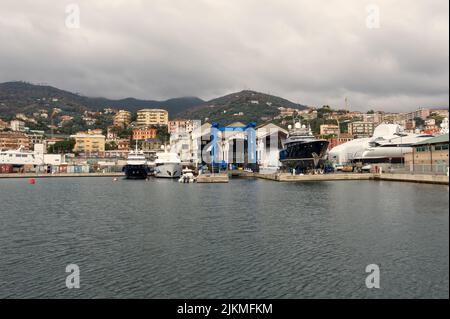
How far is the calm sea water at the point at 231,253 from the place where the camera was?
50.9ft

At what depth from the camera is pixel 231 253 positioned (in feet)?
69.3

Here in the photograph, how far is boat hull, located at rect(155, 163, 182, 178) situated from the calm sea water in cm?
7077

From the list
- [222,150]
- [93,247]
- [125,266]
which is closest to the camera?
[125,266]

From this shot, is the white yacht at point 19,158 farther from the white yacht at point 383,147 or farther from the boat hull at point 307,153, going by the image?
the white yacht at point 383,147

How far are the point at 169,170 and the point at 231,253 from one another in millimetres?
88051

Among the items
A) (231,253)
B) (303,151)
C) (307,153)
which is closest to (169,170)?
(303,151)

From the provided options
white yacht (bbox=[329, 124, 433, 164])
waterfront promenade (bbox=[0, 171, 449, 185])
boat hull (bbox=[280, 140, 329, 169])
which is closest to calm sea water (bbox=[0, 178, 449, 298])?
waterfront promenade (bbox=[0, 171, 449, 185])

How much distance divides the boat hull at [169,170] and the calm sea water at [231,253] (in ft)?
232

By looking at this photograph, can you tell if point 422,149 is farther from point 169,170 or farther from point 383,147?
point 169,170

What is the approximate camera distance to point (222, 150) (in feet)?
484

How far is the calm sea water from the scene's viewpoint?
15523 mm
